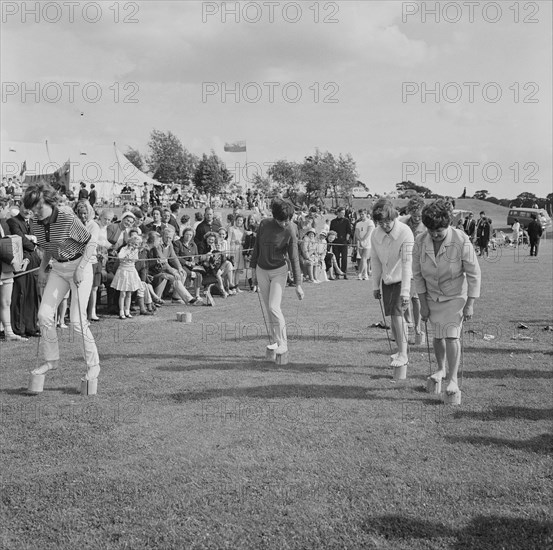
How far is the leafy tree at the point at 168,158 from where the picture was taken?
78.1 metres

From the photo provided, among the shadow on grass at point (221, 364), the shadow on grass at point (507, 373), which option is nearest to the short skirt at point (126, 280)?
the shadow on grass at point (221, 364)

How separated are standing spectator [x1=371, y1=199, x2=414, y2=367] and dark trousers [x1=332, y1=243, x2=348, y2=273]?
14298mm

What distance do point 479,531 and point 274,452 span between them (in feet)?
5.97

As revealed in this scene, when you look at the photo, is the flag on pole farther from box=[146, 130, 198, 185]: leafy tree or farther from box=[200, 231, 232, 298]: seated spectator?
box=[146, 130, 198, 185]: leafy tree

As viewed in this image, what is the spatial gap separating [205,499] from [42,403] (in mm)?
2998

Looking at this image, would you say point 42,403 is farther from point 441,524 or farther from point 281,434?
point 441,524

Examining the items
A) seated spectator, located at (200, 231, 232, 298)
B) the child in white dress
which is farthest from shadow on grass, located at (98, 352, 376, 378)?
seated spectator, located at (200, 231, 232, 298)

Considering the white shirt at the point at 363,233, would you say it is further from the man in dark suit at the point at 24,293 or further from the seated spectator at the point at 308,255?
the man in dark suit at the point at 24,293

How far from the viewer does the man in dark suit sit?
10.9 metres

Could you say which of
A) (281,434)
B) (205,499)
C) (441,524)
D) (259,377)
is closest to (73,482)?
(205,499)

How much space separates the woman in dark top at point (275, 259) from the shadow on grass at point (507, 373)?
2.38 meters

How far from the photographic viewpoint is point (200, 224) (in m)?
17.7

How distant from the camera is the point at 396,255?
326 inches

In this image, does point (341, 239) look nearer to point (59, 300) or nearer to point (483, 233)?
point (483, 233)
